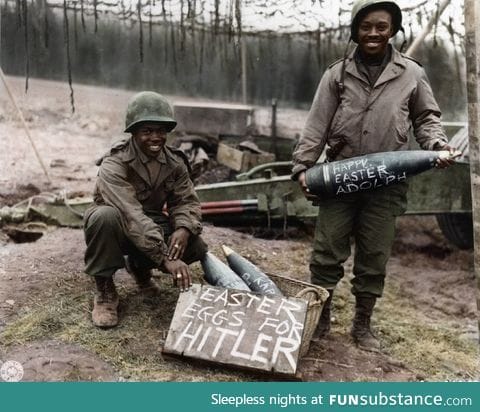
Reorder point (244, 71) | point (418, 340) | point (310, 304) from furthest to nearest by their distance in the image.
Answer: point (244, 71), point (418, 340), point (310, 304)

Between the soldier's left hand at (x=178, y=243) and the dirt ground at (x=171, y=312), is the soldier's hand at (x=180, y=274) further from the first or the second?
the dirt ground at (x=171, y=312)

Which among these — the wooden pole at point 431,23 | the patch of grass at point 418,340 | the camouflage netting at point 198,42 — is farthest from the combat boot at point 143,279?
the wooden pole at point 431,23

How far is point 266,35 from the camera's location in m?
8.05

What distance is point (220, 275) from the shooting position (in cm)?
404

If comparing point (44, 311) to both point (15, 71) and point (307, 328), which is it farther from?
point (15, 71)

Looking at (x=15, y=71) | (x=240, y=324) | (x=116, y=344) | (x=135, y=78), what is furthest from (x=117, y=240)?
(x=135, y=78)

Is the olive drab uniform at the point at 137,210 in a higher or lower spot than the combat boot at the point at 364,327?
higher

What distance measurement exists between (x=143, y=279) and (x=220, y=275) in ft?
2.28

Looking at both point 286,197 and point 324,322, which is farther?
point 286,197

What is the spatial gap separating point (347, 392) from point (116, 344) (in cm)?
137

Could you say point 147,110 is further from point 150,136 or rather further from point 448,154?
point 448,154

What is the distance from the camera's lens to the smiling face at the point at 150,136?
3.86 meters

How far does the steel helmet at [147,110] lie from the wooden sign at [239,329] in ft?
3.44

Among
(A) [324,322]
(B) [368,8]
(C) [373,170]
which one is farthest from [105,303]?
(B) [368,8]
